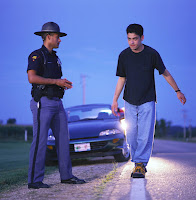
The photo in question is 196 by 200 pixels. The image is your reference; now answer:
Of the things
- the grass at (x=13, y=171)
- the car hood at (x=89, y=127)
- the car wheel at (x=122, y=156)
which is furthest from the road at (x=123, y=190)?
the car wheel at (x=122, y=156)

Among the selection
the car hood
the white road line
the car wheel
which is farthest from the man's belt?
the car wheel

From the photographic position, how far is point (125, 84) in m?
6.43

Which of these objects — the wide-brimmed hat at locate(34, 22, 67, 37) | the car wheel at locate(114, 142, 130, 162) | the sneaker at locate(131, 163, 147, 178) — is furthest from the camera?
the car wheel at locate(114, 142, 130, 162)

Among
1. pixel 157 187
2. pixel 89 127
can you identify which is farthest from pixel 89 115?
pixel 157 187

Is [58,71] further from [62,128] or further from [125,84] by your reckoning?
[125,84]

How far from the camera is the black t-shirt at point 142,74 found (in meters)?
6.13

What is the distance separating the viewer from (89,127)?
9.61m

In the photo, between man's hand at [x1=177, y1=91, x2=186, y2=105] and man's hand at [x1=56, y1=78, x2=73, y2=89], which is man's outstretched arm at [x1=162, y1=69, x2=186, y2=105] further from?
man's hand at [x1=56, y1=78, x2=73, y2=89]

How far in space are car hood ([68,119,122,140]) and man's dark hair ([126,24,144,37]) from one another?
148 inches

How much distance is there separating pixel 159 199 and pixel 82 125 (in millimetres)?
5709

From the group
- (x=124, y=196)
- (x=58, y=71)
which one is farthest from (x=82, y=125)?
(x=124, y=196)

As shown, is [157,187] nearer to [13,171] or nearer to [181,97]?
[181,97]

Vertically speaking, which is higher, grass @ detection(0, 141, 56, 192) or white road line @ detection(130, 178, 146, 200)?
white road line @ detection(130, 178, 146, 200)

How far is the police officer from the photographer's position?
5.36m
